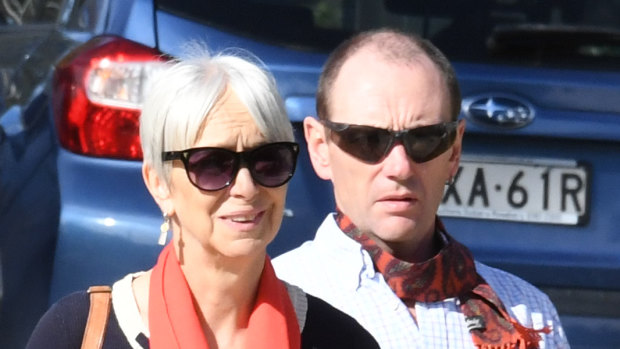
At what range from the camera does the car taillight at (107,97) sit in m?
3.39

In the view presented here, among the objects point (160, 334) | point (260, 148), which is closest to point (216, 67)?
point (260, 148)

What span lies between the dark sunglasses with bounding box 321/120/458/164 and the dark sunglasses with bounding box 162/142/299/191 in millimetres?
519

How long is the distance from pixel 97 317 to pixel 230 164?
1.08ft

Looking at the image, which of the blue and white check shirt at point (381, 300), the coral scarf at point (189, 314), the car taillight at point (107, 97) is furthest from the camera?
the car taillight at point (107, 97)

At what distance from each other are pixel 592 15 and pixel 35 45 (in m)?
1.78

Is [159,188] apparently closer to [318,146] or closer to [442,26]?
[318,146]

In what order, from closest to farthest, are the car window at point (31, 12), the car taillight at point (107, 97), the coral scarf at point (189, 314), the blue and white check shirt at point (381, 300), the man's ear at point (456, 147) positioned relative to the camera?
the coral scarf at point (189, 314) → the blue and white check shirt at point (381, 300) → the man's ear at point (456, 147) → the car taillight at point (107, 97) → the car window at point (31, 12)

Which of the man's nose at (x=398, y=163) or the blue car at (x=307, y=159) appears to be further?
the blue car at (x=307, y=159)

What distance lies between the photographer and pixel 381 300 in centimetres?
271

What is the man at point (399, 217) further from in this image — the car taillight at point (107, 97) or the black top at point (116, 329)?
the car taillight at point (107, 97)

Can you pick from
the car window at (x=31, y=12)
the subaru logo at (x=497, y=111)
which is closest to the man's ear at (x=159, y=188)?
the subaru logo at (x=497, y=111)

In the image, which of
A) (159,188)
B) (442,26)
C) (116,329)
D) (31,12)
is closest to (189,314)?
(116,329)

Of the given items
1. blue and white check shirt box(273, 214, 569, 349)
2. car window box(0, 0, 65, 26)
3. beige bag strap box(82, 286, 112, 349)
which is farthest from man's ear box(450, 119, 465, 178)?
car window box(0, 0, 65, 26)

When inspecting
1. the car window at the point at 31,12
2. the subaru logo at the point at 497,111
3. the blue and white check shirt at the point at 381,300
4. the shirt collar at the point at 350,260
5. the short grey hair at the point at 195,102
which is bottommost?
the car window at the point at 31,12
